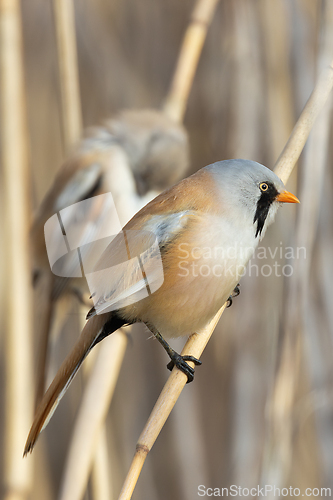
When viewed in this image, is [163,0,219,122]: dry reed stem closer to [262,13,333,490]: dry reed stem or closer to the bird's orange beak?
[262,13,333,490]: dry reed stem

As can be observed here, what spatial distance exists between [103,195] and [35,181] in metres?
0.34

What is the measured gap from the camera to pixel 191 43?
52.4 inches

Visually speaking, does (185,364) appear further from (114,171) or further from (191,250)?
(114,171)

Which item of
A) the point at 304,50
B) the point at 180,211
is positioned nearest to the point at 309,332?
the point at 180,211

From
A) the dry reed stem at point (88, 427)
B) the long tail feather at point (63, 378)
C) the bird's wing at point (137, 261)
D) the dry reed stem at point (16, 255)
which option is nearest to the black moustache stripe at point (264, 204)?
the bird's wing at point (137, 261)

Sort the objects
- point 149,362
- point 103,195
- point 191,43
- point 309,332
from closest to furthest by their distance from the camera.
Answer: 1. point 191,43
2. point 309,332
3. point 103,195
4. point 149,362

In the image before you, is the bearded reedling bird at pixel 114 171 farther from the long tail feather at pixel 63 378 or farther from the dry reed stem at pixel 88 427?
the long tail feather at pixel 63 378

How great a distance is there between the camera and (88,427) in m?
1.16

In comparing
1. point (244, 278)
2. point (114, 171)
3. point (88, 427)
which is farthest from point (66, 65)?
point (88, 427)

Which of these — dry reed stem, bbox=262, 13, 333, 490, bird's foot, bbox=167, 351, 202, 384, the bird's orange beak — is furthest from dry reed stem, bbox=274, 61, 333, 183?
bird's foot, bbox=167, 351, 202, 384

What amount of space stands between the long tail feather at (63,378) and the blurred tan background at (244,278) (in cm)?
56

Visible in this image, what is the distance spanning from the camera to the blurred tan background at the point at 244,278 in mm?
1432

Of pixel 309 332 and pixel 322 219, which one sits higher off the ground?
pixel 322 219

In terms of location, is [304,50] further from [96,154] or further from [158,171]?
[96,154]
